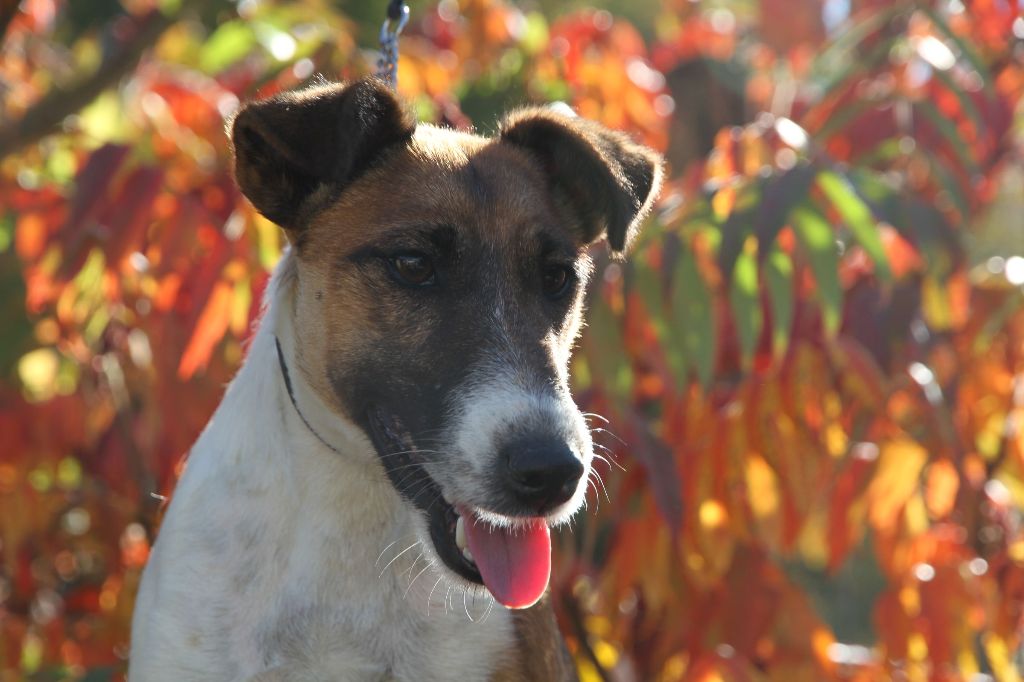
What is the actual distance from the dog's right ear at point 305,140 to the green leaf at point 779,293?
108 cm

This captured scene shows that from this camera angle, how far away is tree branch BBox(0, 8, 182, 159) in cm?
455

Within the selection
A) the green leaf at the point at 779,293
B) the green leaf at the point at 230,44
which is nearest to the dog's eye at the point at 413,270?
the green leaf at the point at 779,293

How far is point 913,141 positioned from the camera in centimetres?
425

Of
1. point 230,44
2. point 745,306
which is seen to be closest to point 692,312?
point 745,306

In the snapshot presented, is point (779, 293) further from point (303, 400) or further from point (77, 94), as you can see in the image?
point (77, 94)

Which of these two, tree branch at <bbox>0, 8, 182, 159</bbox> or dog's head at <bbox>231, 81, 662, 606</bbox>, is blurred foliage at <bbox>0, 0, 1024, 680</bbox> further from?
dog's head at <bbox>231, 81, 662, 606</bbox>

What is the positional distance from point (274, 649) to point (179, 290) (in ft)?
4.65

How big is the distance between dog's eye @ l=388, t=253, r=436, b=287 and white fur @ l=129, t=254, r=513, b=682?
354 mm

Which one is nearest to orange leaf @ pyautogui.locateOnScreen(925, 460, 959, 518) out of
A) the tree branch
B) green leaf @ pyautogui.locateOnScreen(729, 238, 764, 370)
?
green leaf @ pyautogui.locateOnScreen(729, 238, 764, 370)

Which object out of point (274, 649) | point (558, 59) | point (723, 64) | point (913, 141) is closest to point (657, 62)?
point (723, 64)

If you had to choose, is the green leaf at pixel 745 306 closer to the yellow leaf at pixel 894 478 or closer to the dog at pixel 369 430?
the dog at pixel 369 430

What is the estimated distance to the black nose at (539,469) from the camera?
8.57 ft

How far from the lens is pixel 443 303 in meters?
2.97

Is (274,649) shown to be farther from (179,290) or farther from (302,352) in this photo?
(179,290)
